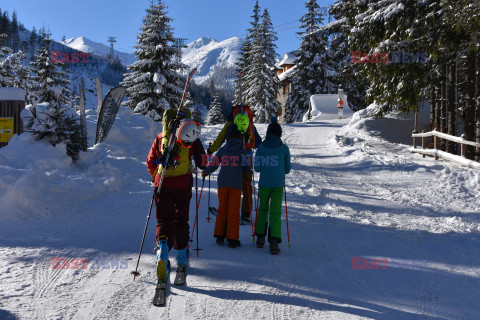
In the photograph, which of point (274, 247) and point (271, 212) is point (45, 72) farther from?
point (274, 247)

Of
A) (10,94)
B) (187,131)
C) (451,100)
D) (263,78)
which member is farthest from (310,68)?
(187,131)

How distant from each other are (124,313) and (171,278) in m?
0.90

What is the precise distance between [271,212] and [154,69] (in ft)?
77.8

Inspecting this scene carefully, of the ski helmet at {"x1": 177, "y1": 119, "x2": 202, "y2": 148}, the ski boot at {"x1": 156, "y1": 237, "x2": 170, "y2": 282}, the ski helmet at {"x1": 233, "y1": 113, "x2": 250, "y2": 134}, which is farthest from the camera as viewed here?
the ski helmet at {"x1": 233, "y1": 113, "x2": 250, "y2": 134}

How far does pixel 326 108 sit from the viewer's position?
3250cm

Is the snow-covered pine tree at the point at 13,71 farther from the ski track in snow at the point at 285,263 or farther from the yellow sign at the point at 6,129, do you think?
the ski track in snow at the point at 285,263

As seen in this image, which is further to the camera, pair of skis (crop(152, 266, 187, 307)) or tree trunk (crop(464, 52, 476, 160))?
tree trunk (crop(464, 52, 476, 160))

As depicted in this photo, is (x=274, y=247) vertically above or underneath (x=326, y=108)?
underneath

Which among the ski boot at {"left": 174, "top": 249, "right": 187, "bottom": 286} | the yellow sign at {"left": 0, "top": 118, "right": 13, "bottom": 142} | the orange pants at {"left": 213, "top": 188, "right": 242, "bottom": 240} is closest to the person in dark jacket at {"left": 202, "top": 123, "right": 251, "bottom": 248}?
the orange pants at {"left": 213, "top": 188, "right": 242, "bottom": 240}

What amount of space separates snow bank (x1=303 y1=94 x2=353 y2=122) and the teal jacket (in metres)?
26.5

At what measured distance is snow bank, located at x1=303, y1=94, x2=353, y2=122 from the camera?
31281 mm

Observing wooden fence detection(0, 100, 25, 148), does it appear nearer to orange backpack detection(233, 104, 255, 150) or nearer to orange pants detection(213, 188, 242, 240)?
orange backpack detection(233, 104, 255, 150)

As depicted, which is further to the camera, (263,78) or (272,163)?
(263,78)

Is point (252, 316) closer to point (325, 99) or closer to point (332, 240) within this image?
point (332, 240)
